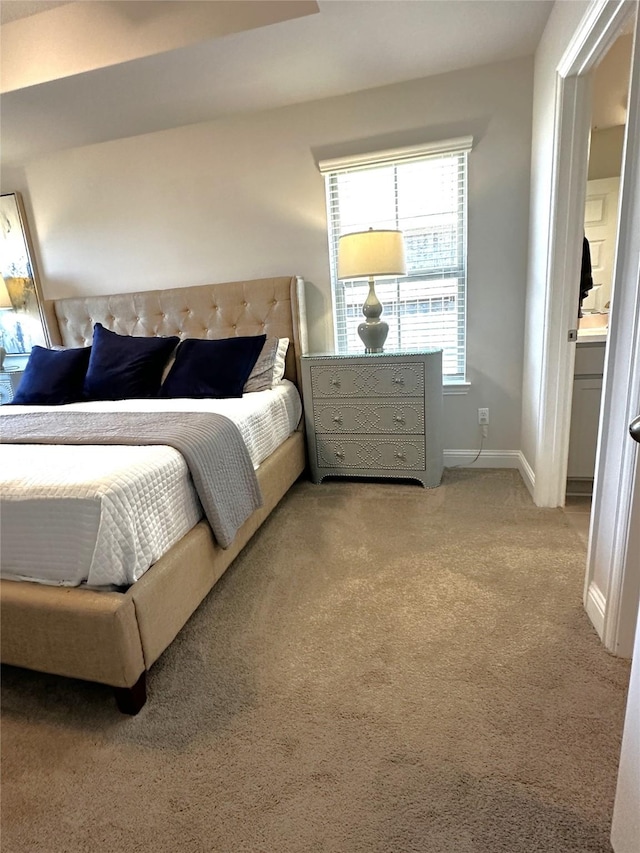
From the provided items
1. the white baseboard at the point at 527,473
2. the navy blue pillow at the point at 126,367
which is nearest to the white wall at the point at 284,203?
the white baseboard at the point at 527,473

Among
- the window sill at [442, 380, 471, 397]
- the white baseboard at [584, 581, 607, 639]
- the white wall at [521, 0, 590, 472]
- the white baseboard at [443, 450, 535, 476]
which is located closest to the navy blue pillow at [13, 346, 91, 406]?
the window sill at [442, 380, 471, 397]

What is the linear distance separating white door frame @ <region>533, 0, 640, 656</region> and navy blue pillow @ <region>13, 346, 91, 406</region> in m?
2.74

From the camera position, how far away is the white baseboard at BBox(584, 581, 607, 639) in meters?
1.47

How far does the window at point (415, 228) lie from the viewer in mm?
2730

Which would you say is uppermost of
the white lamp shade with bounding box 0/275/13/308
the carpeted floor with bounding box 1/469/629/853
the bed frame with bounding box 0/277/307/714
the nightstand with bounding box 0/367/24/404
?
the white lamp shade with bounding box 0/275/13/308

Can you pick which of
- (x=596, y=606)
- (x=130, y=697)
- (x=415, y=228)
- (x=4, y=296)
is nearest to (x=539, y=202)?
(x=415, y=228)

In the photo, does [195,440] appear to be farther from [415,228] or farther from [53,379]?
[415,228]

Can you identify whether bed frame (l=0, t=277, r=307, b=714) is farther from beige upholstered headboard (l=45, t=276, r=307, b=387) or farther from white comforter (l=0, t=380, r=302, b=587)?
beige upholstered headboard (l=45, t=276, r=307, b=387)

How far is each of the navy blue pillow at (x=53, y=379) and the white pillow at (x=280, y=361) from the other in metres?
1.23

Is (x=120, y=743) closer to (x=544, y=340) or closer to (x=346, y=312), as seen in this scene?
(x=544, y=340)

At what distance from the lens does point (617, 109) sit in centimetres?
263

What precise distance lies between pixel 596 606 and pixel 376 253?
1985mm

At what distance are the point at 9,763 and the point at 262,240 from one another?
2.91 m

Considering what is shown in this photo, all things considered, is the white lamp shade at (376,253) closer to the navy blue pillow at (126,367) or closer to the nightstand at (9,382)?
the navy blue pillow at (126,367)
